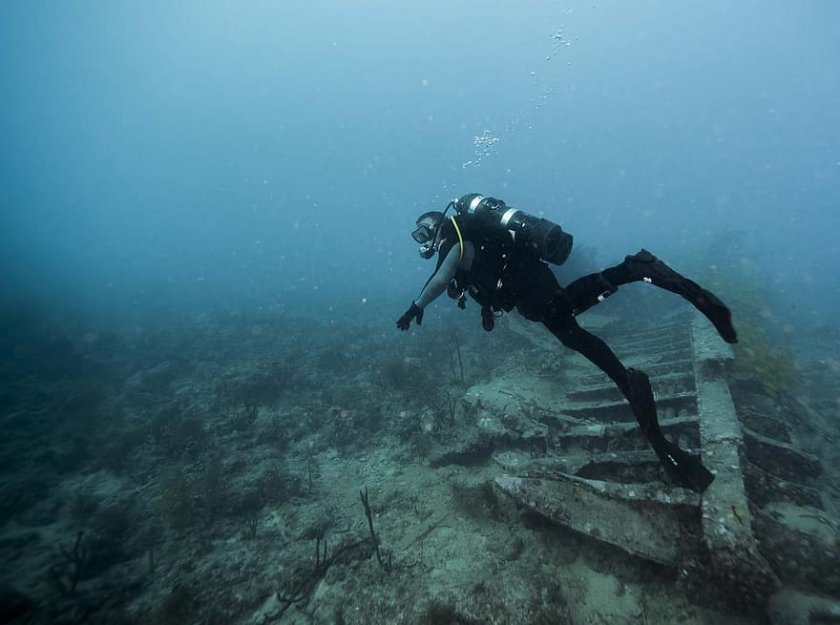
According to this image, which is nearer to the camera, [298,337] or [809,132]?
[298,337]

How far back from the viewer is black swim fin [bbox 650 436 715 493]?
354cm

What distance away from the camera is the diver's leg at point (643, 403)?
3592 millimetres

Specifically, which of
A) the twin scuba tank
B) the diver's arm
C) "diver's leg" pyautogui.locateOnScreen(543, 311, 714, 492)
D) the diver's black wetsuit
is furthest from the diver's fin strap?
the diver's arm

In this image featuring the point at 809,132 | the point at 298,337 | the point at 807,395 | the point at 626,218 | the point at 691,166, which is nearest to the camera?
the point at 807,395

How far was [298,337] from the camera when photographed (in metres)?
18.3

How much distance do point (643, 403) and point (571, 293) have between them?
1291 millimetres

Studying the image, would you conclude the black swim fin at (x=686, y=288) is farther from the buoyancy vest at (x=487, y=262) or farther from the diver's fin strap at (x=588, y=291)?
the buoyancy vest at (x=487, y=262)

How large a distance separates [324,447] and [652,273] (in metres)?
7.30

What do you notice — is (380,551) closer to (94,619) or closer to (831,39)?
(94,619)

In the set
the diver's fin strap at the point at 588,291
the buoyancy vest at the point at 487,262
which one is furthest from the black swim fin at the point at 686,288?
the buoyancy vest at the point at 487,262

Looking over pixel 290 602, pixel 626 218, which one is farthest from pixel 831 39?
pixel 290 602

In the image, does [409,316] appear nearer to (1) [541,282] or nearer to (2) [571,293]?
(1) [541,282]

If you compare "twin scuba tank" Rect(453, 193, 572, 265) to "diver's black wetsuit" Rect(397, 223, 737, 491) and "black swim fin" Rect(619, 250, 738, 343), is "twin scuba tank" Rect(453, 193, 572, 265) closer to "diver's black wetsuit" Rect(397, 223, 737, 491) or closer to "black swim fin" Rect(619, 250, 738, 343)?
"diver's black wetsuit" Rect(397, 223, 737, 491)

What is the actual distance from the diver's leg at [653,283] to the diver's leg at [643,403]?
28 centimetres
